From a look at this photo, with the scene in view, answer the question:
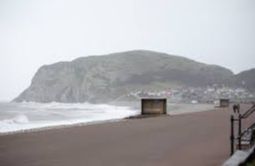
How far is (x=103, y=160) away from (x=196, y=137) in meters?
3.95

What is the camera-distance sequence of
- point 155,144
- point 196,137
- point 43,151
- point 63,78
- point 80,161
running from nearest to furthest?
point 80,161 < point 43,151 < point 155,144 < point 196,137 < point 63,78

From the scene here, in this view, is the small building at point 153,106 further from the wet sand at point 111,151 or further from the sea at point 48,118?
the wet sand at point 111,151

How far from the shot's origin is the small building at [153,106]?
78.6ft

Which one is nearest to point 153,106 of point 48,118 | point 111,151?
point 48,118

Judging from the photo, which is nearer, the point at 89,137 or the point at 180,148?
the point at 180,148

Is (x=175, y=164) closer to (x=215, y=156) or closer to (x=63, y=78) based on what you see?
(x=215, y=156)

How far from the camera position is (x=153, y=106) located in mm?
24375

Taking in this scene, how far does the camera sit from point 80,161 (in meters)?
6.75

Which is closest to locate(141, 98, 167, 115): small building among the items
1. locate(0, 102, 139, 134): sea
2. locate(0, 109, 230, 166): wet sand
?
locate(0, 102, 139, 134): sea

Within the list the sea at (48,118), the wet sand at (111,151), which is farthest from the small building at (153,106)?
the wet sand at (111,151)

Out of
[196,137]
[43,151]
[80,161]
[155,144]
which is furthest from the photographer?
[196,137]

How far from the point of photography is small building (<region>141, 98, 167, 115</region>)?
78.6ft

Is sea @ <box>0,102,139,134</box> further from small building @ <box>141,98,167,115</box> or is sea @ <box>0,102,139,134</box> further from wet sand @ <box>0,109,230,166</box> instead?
wet sand @ <box>0,109,230,166</box>

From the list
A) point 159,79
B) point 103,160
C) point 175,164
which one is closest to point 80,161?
point 103,160
